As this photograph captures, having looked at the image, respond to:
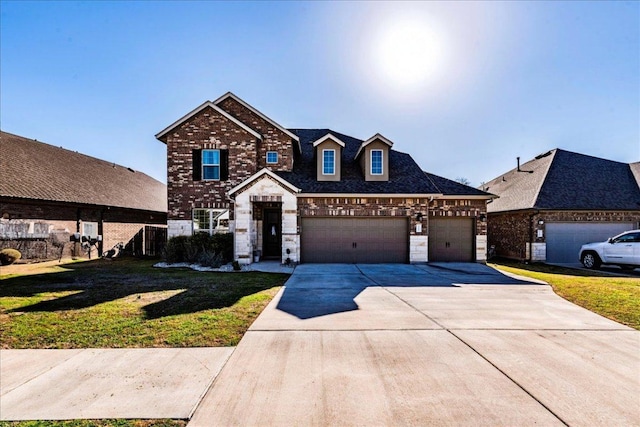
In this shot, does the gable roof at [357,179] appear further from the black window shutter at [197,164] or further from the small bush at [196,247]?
the small bush at [196,247]

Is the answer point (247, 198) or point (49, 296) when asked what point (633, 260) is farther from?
point (49, 296)

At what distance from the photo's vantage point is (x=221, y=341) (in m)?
5.24

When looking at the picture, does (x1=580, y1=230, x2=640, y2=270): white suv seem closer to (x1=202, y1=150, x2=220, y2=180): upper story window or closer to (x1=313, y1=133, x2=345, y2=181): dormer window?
(x1=313, y1=133, x2=345, y2=181): dormer window

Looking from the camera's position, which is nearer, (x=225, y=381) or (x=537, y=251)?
(x=225, y=381)

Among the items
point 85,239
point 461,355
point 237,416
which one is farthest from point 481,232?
point 85,239

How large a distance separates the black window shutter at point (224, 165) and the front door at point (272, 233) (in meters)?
2.76

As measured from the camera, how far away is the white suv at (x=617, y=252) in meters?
A: 13.7

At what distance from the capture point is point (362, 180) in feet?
55.3

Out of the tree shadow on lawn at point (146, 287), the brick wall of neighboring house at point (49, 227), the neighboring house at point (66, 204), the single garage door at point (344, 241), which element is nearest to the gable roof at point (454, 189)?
the single garage door at point (344, 241)

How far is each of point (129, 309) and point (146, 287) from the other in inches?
108

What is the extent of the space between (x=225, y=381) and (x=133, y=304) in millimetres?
4918

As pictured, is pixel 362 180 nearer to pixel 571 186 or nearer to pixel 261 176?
pixel 261 176

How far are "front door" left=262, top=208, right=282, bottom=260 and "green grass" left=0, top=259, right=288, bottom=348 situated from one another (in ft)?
19.0

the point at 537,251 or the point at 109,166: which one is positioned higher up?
the point at 109,166
